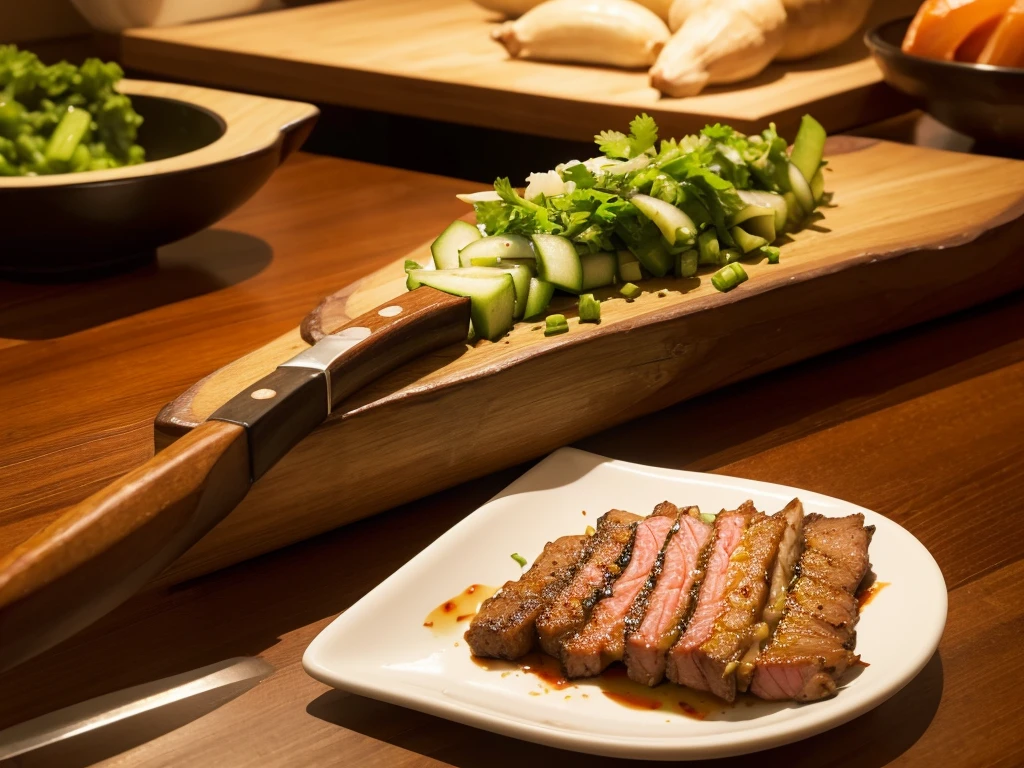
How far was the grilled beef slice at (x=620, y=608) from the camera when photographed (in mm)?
1127

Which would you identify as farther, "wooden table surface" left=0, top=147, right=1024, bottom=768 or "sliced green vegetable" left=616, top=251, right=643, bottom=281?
"sliced green vegetable" left=616, top=251, right=643, bottom=281

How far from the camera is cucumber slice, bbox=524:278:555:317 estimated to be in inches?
66.7

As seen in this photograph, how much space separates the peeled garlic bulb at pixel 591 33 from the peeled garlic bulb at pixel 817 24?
308 millimetres

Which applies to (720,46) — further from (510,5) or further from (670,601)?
(670,601)

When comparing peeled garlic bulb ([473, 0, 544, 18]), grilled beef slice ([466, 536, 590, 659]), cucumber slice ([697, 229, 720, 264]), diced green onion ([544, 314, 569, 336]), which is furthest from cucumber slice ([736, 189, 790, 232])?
peeled garlic bulb ([473, 0, 544, 18])

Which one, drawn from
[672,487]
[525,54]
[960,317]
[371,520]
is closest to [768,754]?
[672,487]

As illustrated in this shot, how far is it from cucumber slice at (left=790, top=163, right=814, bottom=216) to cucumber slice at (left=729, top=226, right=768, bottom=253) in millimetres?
182

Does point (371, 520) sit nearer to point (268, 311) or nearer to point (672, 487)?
point (672, 487)

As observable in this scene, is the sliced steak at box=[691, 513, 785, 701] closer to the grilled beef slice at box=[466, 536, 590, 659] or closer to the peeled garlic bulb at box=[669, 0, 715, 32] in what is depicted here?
the grilled beef slice at box=[466, 536, 590, 659]

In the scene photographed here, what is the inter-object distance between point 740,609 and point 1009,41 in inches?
74.6

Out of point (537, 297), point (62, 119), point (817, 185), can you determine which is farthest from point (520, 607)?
point (62, 119)

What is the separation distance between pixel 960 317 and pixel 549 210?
831mm

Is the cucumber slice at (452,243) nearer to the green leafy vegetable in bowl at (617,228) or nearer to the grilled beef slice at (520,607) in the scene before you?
the green leafy vegetable in bowl at (617,228)

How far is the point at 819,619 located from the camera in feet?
3.75
